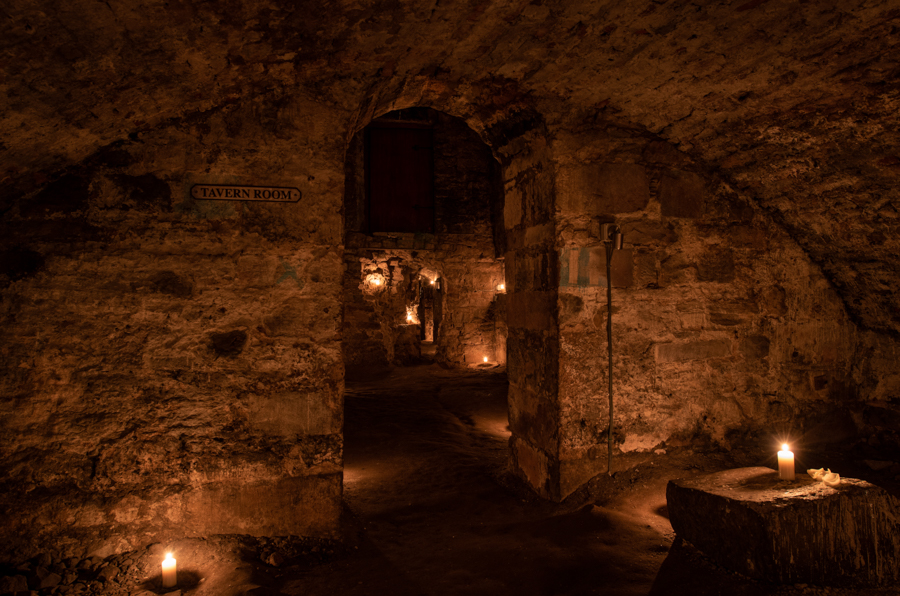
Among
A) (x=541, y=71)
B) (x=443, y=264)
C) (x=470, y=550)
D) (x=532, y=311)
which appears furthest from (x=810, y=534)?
(x=443, y=264)

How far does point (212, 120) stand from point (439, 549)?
247cm

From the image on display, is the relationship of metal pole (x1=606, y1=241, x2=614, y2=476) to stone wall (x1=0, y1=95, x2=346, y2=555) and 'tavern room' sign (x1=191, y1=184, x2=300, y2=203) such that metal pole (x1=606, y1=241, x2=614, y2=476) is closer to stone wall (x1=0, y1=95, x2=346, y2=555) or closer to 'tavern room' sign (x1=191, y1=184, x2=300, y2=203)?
stone wall (x1=0, y1=95, x2=346, y2=555)

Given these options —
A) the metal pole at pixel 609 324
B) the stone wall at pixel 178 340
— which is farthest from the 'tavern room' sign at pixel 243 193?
the metal pole at pixel 609 324

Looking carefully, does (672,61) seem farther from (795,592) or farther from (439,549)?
(439,549)

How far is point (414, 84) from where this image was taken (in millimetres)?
2807

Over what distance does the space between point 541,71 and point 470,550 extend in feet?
8.24

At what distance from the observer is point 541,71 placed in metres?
2.65

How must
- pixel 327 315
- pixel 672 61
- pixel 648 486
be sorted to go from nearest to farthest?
1. pixel 672 61
2. pixel 327 315
3. pixel 648 486

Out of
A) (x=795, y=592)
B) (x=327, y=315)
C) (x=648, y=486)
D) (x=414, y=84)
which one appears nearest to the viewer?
(x=795, y=592)

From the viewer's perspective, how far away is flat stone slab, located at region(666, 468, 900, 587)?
200 centimetres

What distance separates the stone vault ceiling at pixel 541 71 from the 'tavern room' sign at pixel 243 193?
0.36 meters

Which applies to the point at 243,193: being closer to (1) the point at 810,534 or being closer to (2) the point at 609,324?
(2) the point at 609,324

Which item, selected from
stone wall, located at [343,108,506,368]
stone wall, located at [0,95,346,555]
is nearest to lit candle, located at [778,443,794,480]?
stone wall, located at [0,95,346,555]

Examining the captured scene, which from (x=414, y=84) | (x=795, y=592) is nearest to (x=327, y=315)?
(x=414, y=84)
